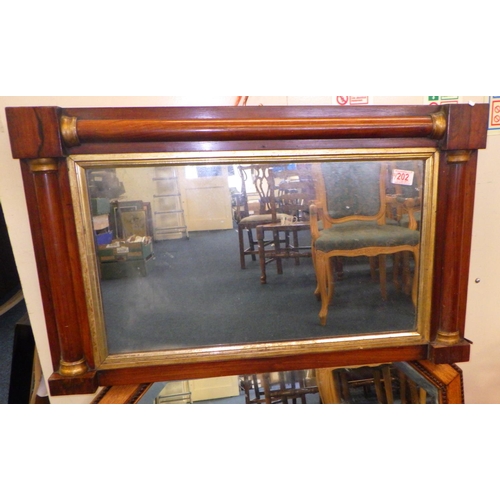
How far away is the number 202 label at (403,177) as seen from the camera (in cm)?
61

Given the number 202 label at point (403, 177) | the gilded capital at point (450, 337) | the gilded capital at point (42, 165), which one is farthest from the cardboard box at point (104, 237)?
the gilded capital at point (450, 337)

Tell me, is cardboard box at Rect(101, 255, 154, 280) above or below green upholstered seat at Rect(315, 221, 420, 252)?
below

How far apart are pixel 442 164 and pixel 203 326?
475mm

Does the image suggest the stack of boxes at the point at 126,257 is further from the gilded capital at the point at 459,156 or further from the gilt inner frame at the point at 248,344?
the gilded capital at the point at 459,156

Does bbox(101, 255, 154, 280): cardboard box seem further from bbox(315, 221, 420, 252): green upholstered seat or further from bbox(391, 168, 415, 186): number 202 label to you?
bbox(391, 168, 415, 186): number 202 label

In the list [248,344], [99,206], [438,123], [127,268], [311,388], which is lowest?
[311,388]

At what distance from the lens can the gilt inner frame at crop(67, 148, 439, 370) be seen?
56 cm

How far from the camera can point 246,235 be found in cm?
63

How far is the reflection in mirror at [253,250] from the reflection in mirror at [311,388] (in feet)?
0.35

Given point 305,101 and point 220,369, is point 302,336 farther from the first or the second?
point 305,101

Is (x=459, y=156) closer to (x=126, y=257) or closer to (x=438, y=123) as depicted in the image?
(x=438, y=123)

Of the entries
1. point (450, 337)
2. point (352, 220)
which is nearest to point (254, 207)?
point (352, 220)

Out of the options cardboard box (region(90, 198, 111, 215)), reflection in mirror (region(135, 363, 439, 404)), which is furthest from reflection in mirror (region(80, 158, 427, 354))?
reflection in mirror (region(135, 363, 439, 404))

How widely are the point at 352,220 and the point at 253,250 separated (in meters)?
0.18
